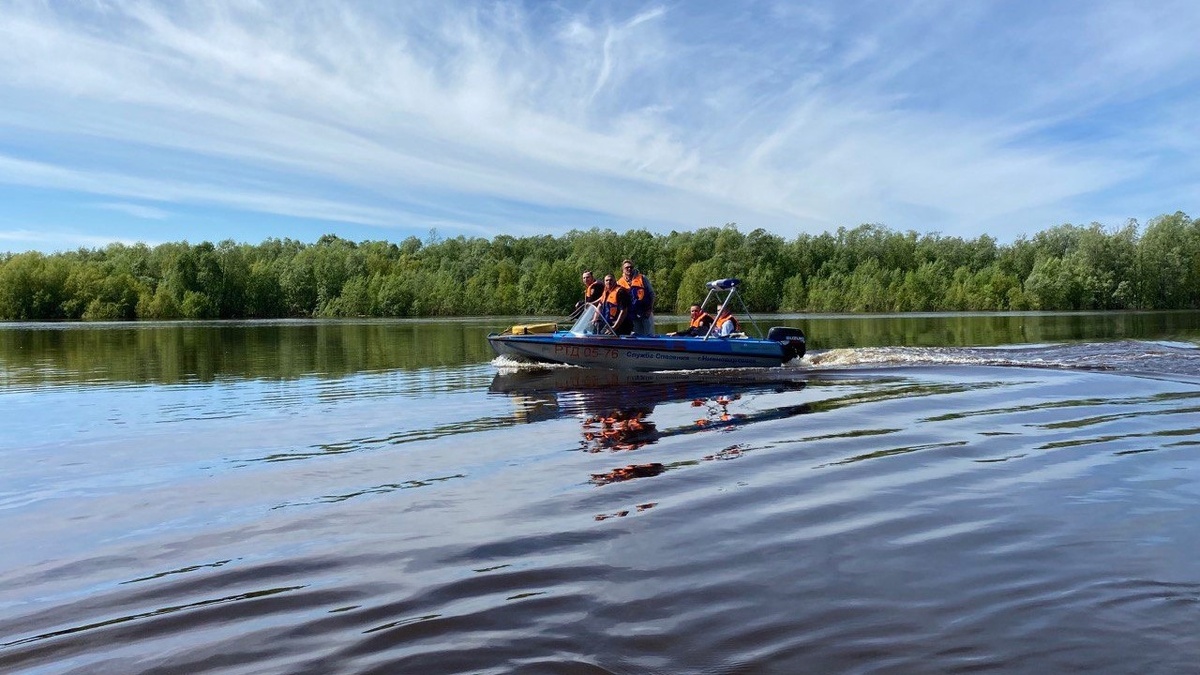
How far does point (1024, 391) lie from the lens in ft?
53.3

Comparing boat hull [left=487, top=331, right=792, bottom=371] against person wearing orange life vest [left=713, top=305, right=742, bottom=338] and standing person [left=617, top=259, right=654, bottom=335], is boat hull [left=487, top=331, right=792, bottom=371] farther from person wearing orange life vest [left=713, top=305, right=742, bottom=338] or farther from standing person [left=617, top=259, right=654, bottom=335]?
person wearing orange life vest [left=713, top=305, right=742, bottom=338]

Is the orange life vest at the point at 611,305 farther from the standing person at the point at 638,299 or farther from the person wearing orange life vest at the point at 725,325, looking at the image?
the person wearing orange life vest at the point at 725,325

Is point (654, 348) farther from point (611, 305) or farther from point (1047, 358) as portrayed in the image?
point (1047, 358)

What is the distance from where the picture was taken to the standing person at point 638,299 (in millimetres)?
22500

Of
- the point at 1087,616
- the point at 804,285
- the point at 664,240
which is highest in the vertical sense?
the point at 664,240

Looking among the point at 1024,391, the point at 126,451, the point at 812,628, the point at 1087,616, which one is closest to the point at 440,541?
the point at 812,628

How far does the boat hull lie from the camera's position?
2181 centimetres

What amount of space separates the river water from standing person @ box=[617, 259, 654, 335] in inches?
324

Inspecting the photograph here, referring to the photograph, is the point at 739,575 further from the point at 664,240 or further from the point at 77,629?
the point at 664,240

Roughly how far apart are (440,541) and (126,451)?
6662mm

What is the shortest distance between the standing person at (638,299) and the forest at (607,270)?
333 feet

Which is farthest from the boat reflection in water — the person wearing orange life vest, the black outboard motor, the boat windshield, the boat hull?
the person wearing orange life vest

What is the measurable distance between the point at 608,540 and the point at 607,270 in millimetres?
133042

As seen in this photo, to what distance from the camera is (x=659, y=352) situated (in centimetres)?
2181
